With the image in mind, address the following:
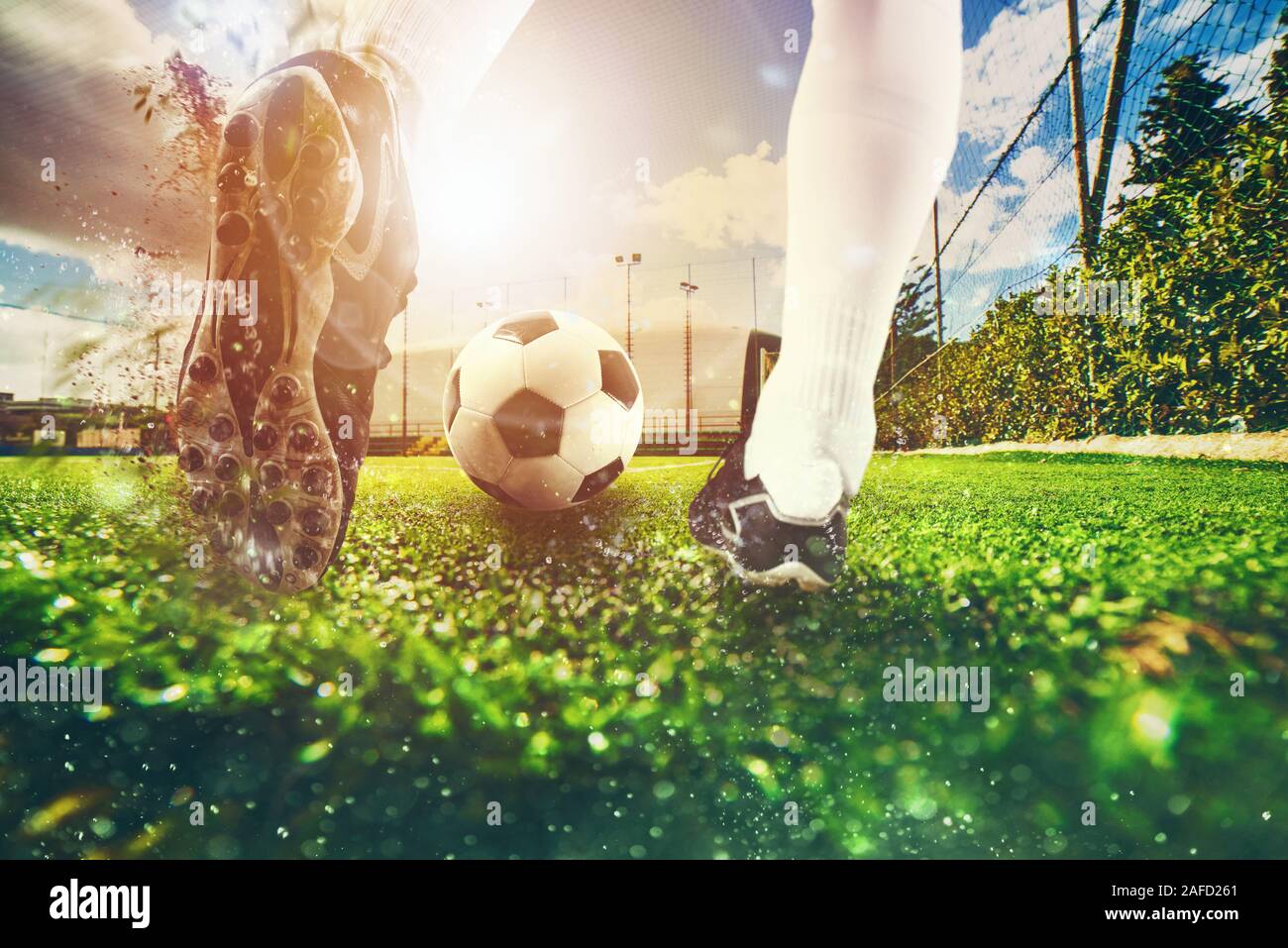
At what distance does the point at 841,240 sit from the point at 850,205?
7cm

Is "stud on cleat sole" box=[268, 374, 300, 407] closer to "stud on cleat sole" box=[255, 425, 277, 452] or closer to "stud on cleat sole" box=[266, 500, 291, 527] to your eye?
"stud on cleat sole" box=[255, 425, 277, 452]

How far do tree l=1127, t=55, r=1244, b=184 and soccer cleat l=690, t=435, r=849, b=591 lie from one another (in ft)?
14.9

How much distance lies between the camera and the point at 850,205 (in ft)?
4.66

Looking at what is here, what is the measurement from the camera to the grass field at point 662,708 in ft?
3.67

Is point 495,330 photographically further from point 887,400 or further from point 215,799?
point 887,400

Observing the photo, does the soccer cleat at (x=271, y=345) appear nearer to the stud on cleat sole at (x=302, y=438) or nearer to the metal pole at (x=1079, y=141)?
the stud on cleat sole at (x=302, y=438)

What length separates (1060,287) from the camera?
548 cm

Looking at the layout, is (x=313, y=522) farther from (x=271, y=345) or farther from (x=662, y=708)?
(x=662, y=708)

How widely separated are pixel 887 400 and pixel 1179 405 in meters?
6.12

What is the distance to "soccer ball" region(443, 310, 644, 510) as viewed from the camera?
8.02 ft

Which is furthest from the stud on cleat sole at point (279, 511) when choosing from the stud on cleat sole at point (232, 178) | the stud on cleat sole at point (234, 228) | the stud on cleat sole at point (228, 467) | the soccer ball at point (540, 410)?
the soccer ball at point (540, 410)

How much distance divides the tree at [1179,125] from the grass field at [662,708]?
3784mm

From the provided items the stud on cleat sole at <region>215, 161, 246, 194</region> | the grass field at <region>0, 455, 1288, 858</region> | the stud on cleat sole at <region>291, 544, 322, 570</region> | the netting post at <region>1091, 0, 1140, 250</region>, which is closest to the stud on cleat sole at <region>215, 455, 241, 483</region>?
the stud on cleat sole at <region>291, 544, 322, 570</region>

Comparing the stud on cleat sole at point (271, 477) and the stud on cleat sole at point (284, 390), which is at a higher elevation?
the stud on cleat sole at point (284, 390)
